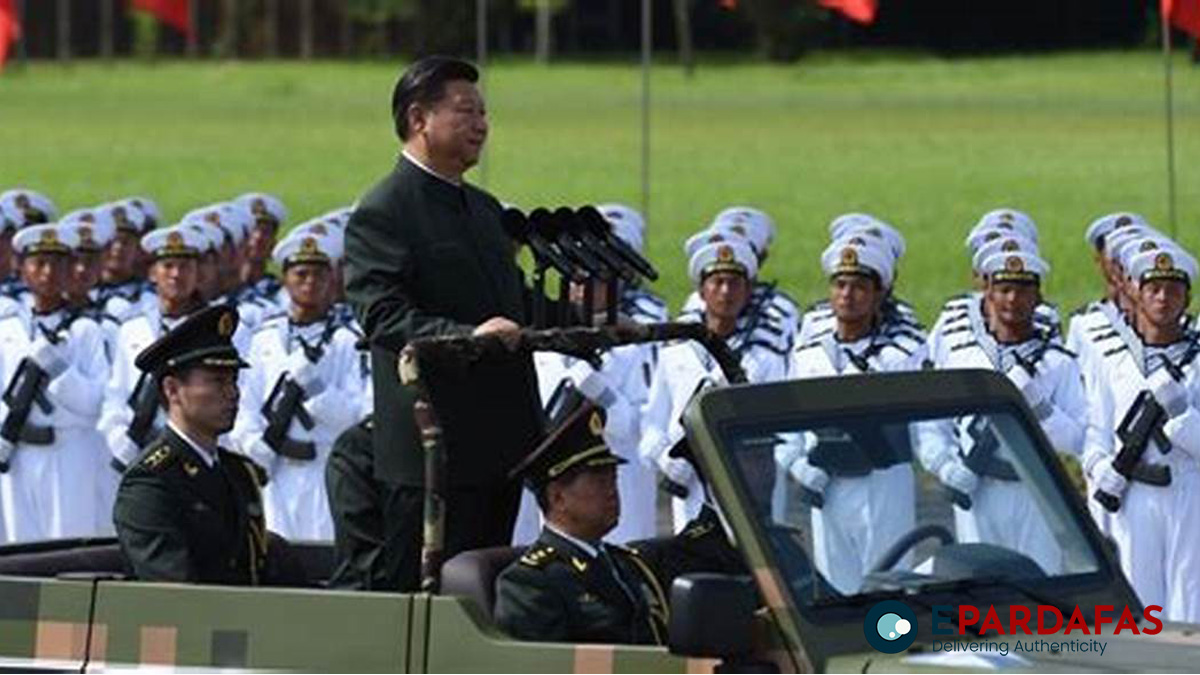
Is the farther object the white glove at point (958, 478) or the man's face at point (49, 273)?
the man's face at point (49, 273)

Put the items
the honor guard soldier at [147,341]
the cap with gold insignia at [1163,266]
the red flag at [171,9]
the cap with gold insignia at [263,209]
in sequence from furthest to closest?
the red flag at [171,9]
the cap with gold insignia at [263,209]
the honor guard soldier at [147,341]
the cap with gold insignia at [1163,266]

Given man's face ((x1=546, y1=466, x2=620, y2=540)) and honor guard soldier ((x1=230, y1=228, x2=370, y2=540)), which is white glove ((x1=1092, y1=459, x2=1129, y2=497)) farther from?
man's face ((x1=546, y1=466, x2=620, y2=540))

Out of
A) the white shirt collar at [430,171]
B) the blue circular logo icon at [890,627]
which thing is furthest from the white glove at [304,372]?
the blue circular logo icon at [890,627]

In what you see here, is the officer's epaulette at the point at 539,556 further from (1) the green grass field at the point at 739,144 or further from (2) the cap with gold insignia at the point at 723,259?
(1) the green grass field at the point at 739,144

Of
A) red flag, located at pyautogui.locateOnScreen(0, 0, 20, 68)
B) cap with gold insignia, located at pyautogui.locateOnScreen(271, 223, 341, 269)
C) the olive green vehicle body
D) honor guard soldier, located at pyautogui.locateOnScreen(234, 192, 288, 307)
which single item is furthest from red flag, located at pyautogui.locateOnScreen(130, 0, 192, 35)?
the olive green vehicle body

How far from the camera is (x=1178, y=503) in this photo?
14164 mm

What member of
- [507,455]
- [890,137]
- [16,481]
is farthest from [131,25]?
[507,455]

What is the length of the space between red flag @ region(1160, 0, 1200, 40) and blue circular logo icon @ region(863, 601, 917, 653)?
36.4 feet

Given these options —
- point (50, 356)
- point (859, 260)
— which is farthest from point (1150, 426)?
point (50, 356)

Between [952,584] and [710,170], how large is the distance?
29181 mm

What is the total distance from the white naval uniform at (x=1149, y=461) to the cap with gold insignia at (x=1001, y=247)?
0.53 m

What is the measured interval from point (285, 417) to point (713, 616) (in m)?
7.79

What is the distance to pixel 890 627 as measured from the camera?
310 inches

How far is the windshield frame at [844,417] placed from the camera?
7.84m
